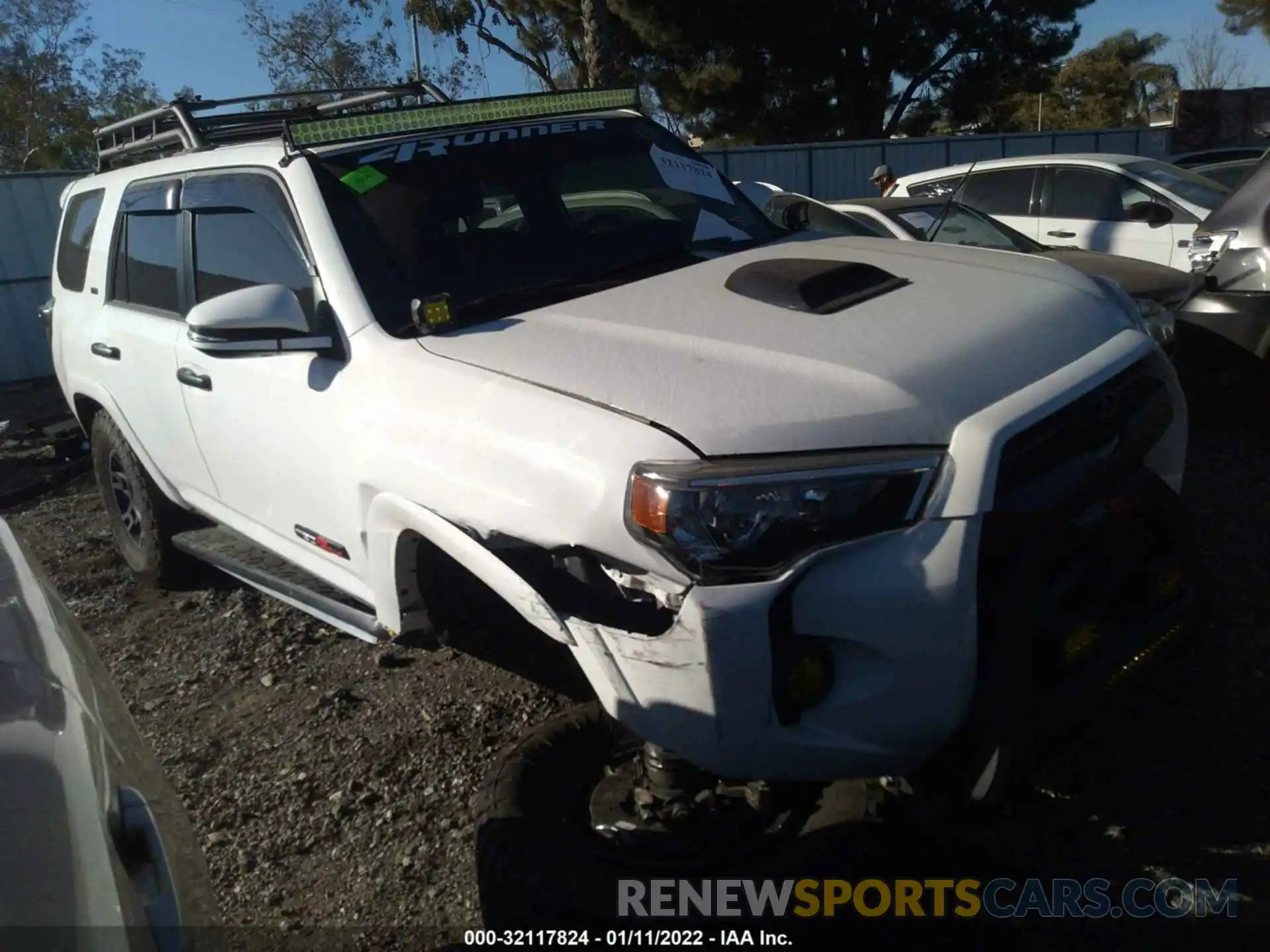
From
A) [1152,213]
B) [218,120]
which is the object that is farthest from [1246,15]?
[218,120]

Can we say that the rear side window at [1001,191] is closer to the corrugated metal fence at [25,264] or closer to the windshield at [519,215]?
the windshield at [519,215]

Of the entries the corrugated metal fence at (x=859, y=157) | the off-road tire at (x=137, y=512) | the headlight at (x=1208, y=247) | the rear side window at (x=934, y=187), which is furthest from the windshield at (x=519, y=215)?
the corrugated metal fence at (x=859, y=157)

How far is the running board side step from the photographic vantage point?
309cm

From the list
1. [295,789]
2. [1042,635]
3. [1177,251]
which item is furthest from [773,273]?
[1177,251]

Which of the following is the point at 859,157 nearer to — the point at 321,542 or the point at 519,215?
the point at 519,215

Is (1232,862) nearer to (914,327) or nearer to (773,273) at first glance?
(914,327)

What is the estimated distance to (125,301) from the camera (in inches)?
173

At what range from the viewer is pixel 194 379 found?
3.64 metres

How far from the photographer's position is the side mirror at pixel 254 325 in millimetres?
2766

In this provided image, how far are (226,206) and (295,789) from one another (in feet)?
6.48

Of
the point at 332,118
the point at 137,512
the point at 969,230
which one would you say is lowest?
the point at 137,512

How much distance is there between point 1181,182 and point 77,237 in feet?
27.3

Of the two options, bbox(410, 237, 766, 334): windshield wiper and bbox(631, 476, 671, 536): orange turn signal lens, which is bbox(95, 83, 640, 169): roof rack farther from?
bbox(631, 476, 671, 536): orange turn signal lens

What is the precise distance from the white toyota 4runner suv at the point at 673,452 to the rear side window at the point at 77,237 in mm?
1536
